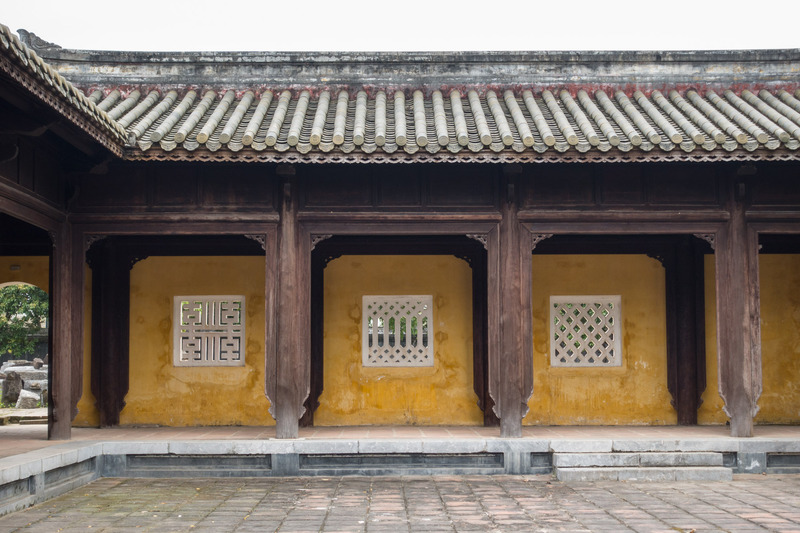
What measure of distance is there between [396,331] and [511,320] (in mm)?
2312

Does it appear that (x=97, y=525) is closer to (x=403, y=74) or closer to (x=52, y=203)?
(x=52, y=203)

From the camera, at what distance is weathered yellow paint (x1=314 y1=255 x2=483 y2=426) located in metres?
10.6

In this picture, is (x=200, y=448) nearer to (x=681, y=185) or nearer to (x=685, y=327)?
(x=681, y=185)

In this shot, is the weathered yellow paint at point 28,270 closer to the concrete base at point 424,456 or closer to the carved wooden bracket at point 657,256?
the concrete base at point 424,456

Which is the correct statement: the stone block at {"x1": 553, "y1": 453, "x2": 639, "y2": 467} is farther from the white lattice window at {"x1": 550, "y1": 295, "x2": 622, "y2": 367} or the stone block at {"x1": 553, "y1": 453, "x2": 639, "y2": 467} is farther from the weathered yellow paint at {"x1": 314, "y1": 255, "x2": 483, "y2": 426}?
the white lattice window at {"x1": 550, "y1": 295, "x2": 622, "y2": 367}

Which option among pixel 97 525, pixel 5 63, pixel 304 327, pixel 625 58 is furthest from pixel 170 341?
pixel 625 58

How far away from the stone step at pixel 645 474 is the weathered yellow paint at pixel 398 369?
2.36 m

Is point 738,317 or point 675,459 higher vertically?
point 738,317

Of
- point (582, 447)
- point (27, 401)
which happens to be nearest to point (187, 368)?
point (582, 447)

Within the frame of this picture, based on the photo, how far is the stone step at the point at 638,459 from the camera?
852 centimetres

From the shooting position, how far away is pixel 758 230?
895 cm

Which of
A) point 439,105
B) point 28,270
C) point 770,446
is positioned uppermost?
point 439,105

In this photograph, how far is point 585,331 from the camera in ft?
35.6

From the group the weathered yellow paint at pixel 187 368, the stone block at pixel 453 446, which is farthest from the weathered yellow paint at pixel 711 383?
the weathered yellow paint at pixel 187 368
